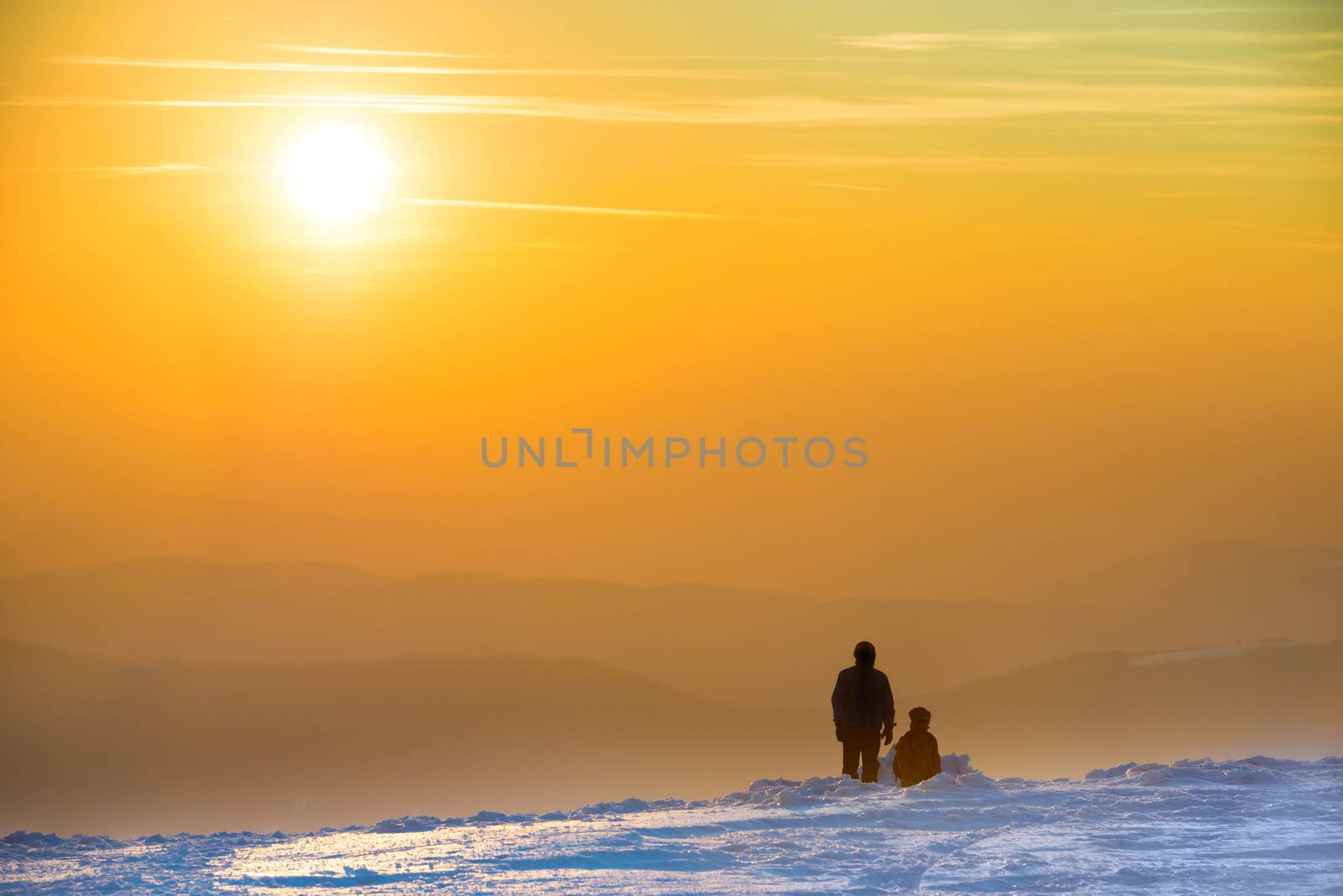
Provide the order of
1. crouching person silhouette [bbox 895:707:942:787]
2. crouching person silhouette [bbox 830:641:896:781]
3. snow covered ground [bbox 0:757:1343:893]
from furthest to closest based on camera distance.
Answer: crouching person silhouette [bbox 830:641:896:781]
crouching person silhouette [bbox 895:707:942:787]
snow covered ground [bbox 0:757:1343:893]

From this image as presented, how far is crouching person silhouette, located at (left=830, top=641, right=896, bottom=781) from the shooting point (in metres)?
12.8

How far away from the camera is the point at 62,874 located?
31.9ft

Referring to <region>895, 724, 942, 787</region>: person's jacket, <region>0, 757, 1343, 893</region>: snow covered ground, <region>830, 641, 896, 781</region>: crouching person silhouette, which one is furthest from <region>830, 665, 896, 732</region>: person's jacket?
<region>0, 757, 1343, 893</region>: snow covered ground

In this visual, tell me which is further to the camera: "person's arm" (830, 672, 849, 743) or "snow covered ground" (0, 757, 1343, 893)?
"person's arm" (830, 672, 849, 743)

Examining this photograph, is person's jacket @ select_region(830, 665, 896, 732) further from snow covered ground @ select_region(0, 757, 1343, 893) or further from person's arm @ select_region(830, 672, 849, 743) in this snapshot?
snow covered ground @ select_region(0, 757, 1343, 893)

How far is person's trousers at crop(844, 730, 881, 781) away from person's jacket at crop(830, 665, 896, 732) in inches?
2.7

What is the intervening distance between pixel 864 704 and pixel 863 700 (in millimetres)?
33

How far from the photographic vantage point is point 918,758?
12.5m

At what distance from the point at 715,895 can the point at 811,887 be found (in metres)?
0.54

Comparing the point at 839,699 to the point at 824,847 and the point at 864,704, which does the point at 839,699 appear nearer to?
the point at 864,704

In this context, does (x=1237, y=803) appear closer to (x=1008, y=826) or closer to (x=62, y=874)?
(x=1008, y=826)

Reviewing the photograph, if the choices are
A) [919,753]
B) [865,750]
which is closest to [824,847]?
[919,753]

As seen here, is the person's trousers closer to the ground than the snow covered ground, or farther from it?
farther from it

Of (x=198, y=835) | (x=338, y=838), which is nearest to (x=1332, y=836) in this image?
(x=338, y=838)
